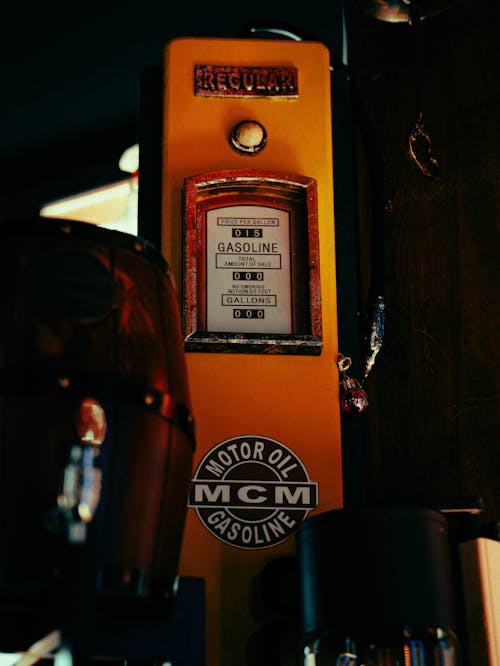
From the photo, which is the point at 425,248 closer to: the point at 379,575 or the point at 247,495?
the point at 247,495

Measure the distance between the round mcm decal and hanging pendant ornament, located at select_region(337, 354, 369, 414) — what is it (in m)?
0.16

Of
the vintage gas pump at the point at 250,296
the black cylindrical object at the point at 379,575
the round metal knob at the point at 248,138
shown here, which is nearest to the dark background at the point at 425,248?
the vintage gas pump at the point at 250,296

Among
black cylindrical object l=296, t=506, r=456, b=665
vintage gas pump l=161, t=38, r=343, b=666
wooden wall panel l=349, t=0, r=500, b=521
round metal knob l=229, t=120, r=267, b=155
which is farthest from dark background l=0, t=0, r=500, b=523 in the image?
black cylindrical object l=296, t=506, r=456, b=665

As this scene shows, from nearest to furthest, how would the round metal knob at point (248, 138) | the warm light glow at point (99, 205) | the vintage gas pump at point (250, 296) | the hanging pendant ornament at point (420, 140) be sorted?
the vintage gas pump at point (250, 296) → the round metal knob at point (248, 138) → the hanging pendant ornament at point (420, 140) → the warm light glow at point (99, 205)

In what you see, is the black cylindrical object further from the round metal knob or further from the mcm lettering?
the round metal knob

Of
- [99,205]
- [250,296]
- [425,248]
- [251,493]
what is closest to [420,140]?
[425,248]

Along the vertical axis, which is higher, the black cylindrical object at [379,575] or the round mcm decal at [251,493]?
the round mcm decal at [251,493]

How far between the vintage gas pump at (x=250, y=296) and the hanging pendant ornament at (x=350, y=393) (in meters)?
0.02

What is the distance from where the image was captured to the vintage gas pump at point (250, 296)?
6.56ft

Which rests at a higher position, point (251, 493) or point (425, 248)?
point (425, 248)

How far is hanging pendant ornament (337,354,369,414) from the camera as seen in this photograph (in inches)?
83.4

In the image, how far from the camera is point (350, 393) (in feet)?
6.97

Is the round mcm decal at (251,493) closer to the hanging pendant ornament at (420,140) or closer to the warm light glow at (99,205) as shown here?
the hanging pendant ornament at (420,140)

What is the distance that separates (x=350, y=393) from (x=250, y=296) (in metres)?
0.29
